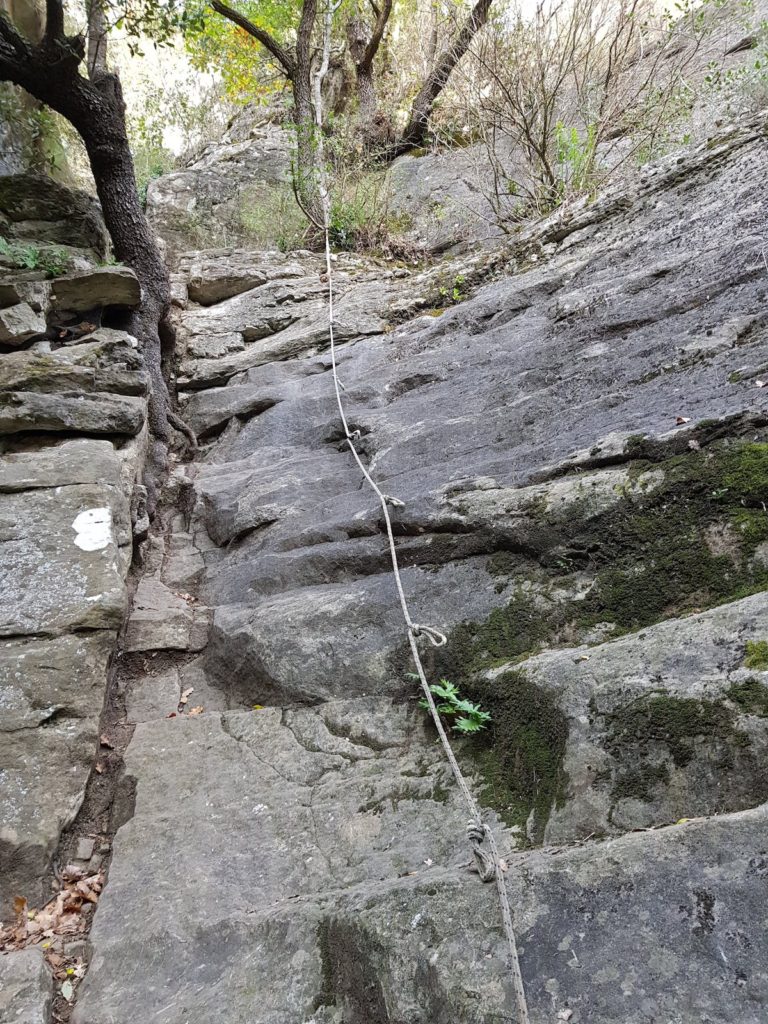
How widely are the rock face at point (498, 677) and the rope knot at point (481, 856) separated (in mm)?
64

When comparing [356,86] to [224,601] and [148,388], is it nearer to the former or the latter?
[148,388]

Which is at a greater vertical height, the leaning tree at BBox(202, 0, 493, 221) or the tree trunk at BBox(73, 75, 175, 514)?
the leaning tree at BBox(202, 0, 493, 221)

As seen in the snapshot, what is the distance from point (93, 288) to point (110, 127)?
5.62 ft

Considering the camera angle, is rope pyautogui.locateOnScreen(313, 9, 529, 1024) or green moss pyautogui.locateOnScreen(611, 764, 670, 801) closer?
rope pyautogui.locateOnScreen(313, 9, 529, 1024)

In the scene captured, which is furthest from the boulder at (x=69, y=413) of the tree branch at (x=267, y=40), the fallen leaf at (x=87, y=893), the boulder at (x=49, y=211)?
the tree branch at (x=267, y=40)

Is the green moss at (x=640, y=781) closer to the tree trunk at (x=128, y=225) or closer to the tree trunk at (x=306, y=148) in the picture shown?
the tree trunk at (x=128, y=225)

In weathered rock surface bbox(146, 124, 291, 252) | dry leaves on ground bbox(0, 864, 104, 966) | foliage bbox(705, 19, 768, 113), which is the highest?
weathered rock surface bbox(146, 124, 291, 252)

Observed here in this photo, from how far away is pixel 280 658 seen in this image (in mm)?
3346

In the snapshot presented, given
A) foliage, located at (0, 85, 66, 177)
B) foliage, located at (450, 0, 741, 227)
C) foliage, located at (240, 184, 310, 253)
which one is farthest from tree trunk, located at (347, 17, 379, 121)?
foliage, located at (0, 85, 66, 177)

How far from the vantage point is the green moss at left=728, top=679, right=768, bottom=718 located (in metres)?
2.02

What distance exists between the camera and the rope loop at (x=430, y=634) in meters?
2.85

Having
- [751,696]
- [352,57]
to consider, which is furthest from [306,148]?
[751,696]

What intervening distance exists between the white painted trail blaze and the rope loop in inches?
72.0

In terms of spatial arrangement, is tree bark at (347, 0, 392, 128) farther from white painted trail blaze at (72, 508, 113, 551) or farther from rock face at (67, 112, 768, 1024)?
white painted trail blaze at (72, 508, 113, 551)
